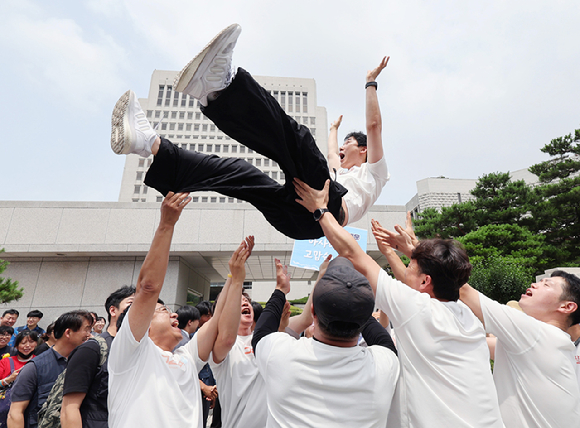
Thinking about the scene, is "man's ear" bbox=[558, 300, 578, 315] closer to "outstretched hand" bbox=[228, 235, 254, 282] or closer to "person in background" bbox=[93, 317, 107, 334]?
"outstretched hand" bbox=[228, 235, 254, 282]

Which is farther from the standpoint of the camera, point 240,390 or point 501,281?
point 501,281

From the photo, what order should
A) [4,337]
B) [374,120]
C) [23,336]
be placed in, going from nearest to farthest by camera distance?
[374,120]
[23,336]
[4,337]

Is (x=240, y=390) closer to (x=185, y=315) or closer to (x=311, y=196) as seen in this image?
(x=311, y=196)

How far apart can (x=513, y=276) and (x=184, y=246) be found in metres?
11.4

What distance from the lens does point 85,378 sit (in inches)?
84.1

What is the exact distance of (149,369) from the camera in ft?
6.55

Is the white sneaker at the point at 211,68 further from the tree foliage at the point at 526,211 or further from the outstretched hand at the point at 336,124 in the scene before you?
the tree foliage at the point at 526,211

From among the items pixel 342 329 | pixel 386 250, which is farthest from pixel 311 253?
pixel 342 329

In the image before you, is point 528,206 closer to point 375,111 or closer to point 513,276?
point 513,276

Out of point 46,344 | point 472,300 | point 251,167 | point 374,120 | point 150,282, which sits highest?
point 374,120

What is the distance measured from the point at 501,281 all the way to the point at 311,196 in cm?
1185

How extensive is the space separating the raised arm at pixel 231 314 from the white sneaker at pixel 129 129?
989mm

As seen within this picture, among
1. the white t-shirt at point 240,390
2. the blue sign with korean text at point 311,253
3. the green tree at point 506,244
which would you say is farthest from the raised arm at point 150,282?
the green tree at point 506,244

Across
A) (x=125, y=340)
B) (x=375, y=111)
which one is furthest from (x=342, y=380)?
(x=375, y=111)
